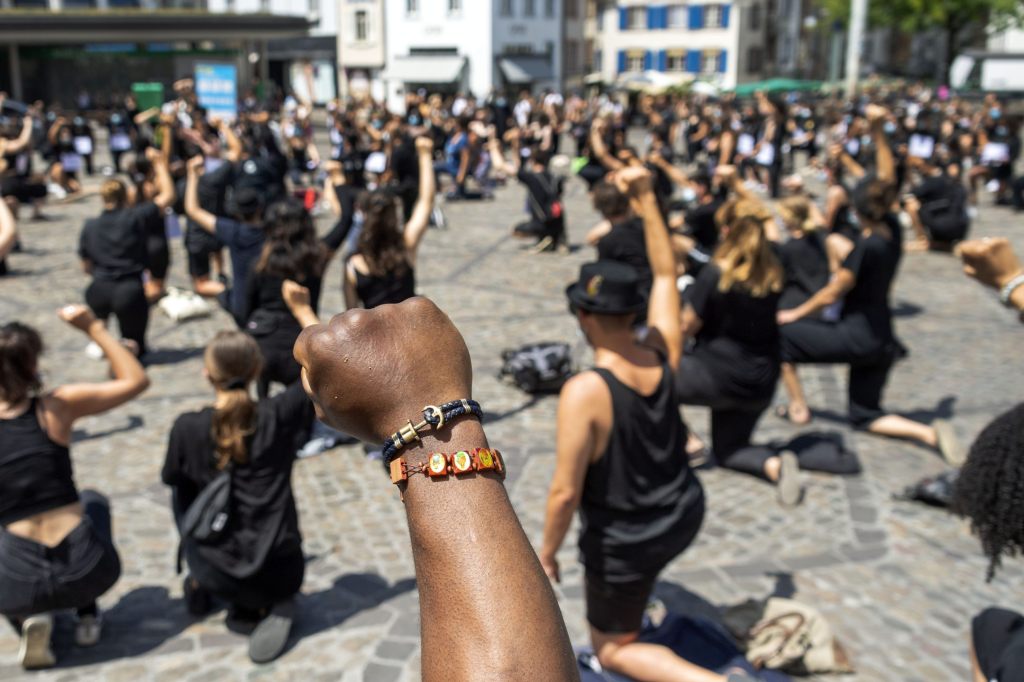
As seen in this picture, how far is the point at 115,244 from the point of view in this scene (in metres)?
8.46

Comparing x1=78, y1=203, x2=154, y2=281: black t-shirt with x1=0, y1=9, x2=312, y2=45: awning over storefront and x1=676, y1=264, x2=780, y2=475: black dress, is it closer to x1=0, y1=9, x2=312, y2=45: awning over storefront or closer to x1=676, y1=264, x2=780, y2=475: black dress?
x1=676, y1=264, x2=780, y2=475: black dress

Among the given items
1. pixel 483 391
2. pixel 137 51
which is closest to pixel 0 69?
pixel 137 51

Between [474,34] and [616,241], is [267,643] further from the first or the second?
[474,34]

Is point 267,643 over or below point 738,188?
below

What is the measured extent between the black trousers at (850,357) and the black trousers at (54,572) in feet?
15.8

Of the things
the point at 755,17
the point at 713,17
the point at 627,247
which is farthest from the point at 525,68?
the point at 627,247

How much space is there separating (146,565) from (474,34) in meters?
47.9

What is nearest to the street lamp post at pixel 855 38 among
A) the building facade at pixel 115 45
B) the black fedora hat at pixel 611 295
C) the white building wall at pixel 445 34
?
the white building wall at pixel 445 34

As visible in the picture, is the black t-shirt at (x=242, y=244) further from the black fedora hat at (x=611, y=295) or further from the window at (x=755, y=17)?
the window at (x=755, y=17)

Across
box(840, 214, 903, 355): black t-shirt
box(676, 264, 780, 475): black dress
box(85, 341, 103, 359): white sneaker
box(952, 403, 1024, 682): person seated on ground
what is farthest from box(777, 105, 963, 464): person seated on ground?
box(85, 341, 103, 359): white sneaker

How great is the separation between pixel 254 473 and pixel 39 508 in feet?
3.06

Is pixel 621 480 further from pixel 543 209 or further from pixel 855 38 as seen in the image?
pixel 855 38

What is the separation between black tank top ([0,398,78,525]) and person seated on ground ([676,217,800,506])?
11.9 ft

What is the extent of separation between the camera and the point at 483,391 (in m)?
8.09
